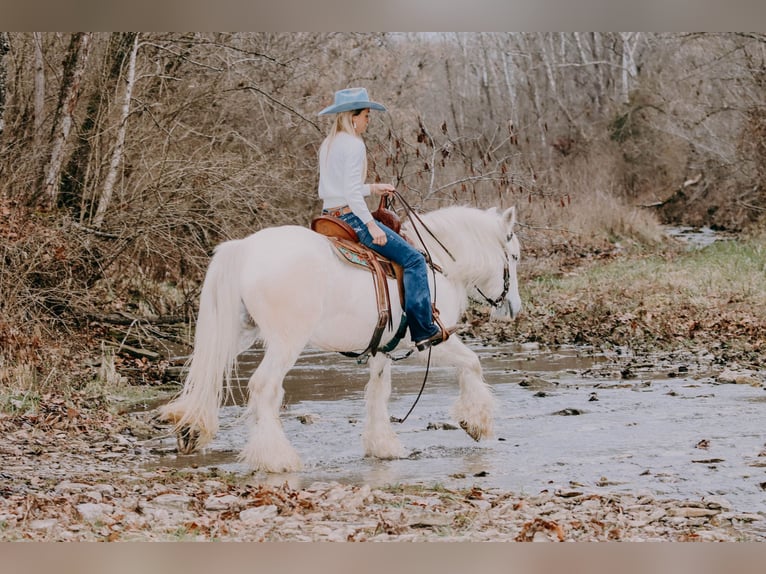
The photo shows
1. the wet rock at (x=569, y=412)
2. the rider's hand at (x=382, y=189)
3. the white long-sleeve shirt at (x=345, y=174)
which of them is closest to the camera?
the white long-sleeve shirt at (x=345, y=174)

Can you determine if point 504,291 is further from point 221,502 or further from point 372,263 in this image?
point 221,502

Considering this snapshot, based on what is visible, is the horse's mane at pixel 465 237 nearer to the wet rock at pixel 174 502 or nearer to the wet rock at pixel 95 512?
the wet rock at pixel 174 502

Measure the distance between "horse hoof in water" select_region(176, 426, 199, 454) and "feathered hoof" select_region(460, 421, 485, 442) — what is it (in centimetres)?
149

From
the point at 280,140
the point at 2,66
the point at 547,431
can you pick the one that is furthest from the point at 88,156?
the point at 547,431

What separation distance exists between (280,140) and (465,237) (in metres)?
1.98

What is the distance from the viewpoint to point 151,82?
23.2 feet

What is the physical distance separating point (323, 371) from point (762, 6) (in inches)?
148

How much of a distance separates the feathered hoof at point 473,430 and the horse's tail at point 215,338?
4.52ft

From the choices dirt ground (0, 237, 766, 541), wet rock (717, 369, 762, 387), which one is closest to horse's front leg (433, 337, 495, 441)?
dirt ground (0, 237, 766, 541)

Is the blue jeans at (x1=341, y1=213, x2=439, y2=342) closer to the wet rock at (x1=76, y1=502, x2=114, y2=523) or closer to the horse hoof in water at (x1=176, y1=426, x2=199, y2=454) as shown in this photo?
the horse hoof in water at (x1=176, y1=426, x2=199, y2=454)

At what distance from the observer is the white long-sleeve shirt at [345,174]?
5133 mm

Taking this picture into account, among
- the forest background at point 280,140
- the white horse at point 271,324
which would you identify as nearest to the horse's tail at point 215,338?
the white horse at point 271,324

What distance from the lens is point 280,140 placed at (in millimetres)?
6973

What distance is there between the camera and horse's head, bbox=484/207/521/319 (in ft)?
18.9
